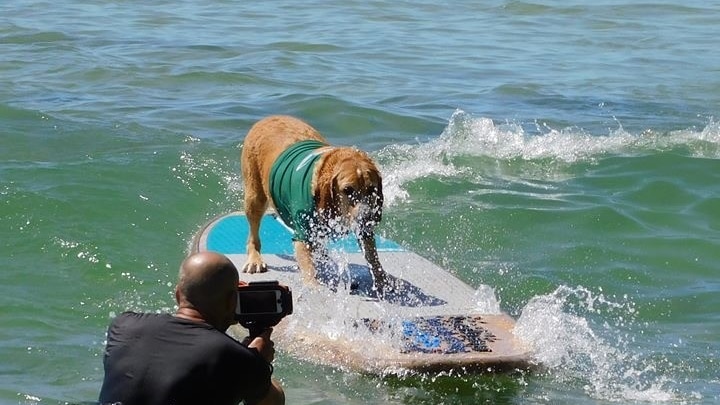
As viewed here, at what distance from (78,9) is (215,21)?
2961 millimetres

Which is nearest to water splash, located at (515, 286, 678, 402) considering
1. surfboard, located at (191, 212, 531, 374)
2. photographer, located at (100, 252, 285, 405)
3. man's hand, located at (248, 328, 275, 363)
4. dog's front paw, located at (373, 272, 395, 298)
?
surfboard, located at (191, 212, 531, 374)

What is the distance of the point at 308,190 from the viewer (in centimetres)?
790

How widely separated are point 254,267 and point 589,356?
235 cm

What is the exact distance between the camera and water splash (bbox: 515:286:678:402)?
725 centimetres

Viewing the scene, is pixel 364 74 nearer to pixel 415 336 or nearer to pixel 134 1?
pixel 134 1

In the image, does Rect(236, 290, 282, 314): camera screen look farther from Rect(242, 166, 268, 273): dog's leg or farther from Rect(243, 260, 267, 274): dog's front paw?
Rect(242, 166, 268, 273): dog's leg

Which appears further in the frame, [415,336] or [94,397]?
[415,336]

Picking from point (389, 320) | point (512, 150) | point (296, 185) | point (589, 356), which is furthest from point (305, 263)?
point (512, 150)

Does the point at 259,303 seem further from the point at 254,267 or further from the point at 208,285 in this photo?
the point at 254,267

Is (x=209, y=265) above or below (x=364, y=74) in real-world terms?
above

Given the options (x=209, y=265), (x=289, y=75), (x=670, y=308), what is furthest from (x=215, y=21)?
(x=209, y=265)

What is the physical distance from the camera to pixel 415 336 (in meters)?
7.38

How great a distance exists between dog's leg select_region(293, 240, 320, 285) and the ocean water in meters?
0.88

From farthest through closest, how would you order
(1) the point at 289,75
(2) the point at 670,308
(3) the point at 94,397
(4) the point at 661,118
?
1. (1) the point at 289,75
2. (4) the point at 661,118
3. (2) the point at 670,308
4. (3) the point at 94,397
